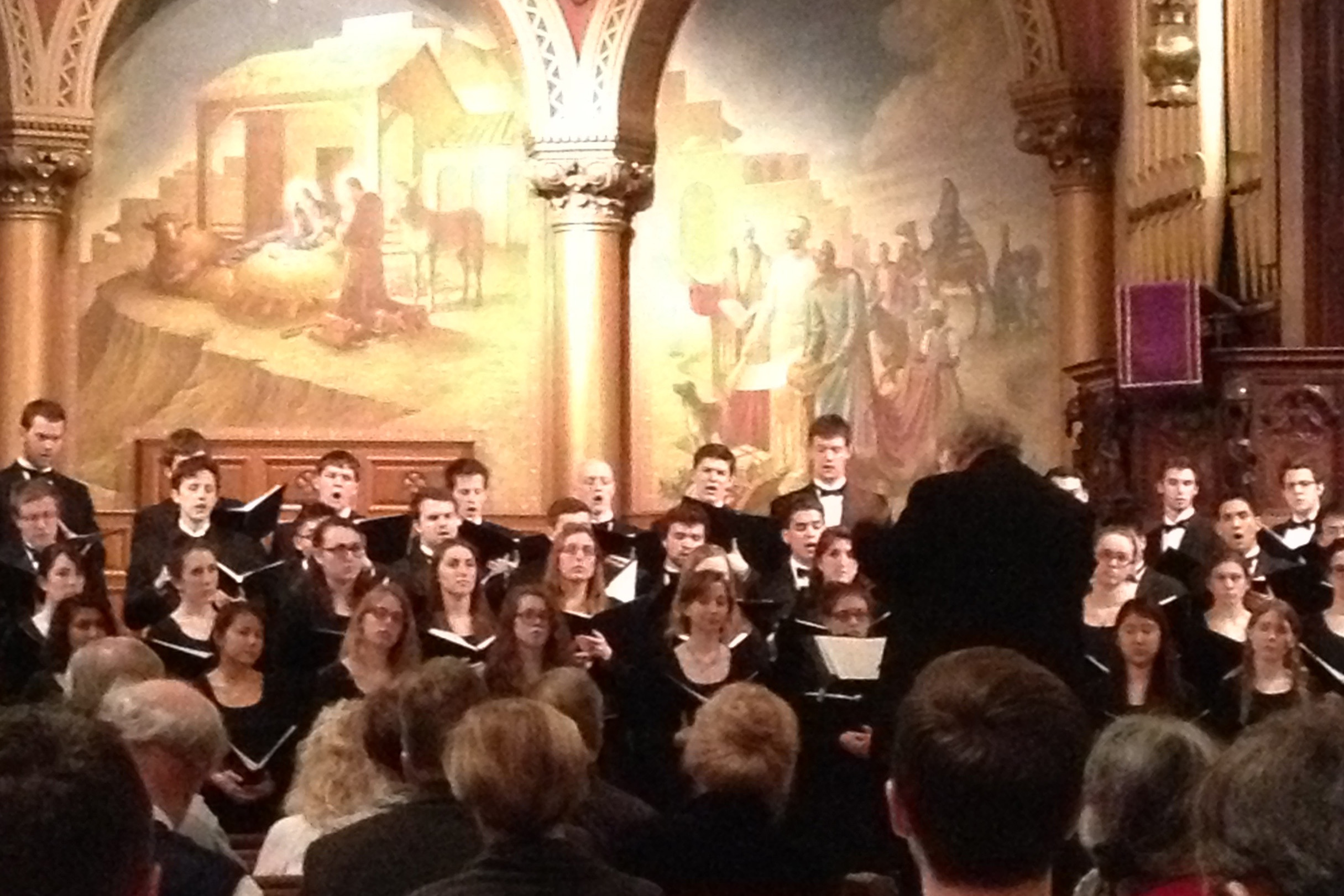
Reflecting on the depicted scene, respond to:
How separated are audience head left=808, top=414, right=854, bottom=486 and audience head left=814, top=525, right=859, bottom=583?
927 millimetres

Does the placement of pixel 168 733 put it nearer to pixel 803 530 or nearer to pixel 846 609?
pixel 846 609

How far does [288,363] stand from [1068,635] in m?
7.42

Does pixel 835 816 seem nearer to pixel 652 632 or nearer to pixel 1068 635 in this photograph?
pixel 1068 635

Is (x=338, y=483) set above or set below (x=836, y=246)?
below

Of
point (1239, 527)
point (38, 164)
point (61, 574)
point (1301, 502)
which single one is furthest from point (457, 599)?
point (38, 164)

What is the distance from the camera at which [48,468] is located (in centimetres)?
793

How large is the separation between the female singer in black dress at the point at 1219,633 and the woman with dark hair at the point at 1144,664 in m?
0.23

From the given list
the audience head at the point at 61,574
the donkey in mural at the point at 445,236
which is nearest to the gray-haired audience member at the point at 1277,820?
the audience head at the point at 61,574

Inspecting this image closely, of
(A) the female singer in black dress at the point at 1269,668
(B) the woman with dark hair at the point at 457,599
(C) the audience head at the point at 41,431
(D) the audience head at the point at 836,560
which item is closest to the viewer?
(A) the female singer in black dress at the point at 1269,668

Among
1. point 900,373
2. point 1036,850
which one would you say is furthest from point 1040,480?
point 900,373

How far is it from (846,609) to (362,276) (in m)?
5.60

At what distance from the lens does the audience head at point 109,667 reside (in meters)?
4.17

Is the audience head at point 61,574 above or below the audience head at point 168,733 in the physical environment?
above

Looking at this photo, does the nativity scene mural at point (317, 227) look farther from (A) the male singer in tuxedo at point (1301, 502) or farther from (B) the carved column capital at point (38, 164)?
(A) the male singer in tuxedo at point (1301, 502)
